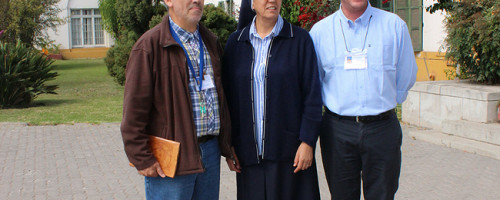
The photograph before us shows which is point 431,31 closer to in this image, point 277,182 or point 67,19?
point 277,182

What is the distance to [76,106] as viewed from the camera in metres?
13.0

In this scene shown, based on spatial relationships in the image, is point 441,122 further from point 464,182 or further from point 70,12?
point 70,12

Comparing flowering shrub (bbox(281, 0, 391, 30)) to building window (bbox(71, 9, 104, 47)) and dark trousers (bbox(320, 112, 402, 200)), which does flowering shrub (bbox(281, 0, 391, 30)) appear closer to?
dark trousers (bbox(320, 112, 402, 200))

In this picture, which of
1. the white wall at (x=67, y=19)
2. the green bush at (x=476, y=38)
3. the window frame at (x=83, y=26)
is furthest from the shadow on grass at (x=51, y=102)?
the window frame at (x=83, y=26)

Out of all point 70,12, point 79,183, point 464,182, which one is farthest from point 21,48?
point 70,12

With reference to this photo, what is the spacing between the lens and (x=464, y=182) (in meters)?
Result: 5.80

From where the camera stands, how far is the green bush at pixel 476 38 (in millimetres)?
7516

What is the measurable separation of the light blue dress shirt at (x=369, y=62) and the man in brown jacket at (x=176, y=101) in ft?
2.25

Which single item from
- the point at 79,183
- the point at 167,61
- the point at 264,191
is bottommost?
the point at 79,183

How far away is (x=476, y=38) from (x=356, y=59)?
5129 mm

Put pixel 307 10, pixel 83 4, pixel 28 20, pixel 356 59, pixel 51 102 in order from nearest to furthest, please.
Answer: pixel 356 59 → pixel 307 10 → pixel 51 102 → pixel 28 20 → pixel 83 4

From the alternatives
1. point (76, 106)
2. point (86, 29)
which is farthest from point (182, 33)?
point (86, 29)

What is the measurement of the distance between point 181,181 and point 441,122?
5862 mm

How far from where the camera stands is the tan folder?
2.99 m
